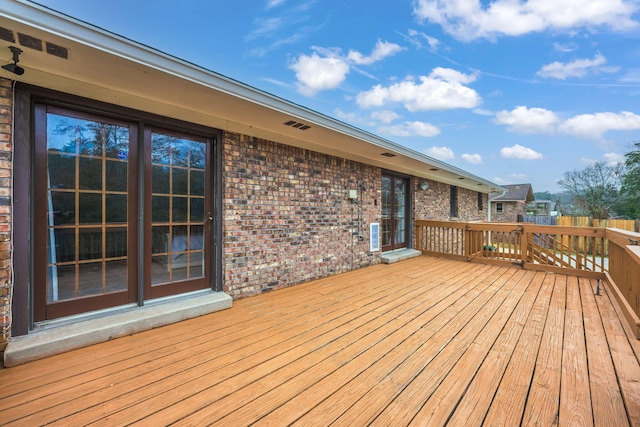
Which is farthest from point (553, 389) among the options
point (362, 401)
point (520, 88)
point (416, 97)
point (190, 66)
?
point (416, 97)

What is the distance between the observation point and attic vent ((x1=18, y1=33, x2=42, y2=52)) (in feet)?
5.50

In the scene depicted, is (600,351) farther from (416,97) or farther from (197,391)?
(416,97)

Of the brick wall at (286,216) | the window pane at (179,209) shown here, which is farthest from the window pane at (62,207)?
the brick wall at (286,216)

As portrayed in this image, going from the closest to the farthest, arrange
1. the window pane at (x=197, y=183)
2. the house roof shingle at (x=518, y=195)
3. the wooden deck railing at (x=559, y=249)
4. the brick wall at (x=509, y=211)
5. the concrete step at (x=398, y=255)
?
the wooden deck railing at (x=559, y=249), the window pane at (x=197, y=183), the concrete step at (x=398, y=255), the house roof shingle at (x=518, y=195), the brick wall at (x=509, y=211)

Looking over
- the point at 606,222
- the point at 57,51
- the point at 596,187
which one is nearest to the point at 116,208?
the point at 57,51

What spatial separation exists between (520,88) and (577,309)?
37.8 feet

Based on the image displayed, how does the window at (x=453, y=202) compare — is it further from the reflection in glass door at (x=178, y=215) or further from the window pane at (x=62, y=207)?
the window pane at (x=62, y=207)

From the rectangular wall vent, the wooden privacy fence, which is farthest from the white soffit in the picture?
the wooden privacy fence

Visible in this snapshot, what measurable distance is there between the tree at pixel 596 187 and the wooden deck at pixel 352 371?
23.4 metres

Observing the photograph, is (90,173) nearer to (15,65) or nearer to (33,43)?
(15,65)

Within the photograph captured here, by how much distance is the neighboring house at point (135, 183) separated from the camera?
204cm

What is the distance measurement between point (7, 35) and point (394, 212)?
6.34 m

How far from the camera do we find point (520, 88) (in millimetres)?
11055

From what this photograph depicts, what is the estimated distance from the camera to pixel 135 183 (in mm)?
2754
